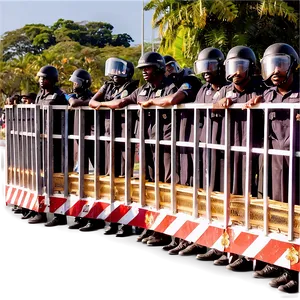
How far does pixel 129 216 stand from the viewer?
26.1 ft

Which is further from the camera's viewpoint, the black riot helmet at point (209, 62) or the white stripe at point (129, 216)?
the white stripe at point (129, 216)

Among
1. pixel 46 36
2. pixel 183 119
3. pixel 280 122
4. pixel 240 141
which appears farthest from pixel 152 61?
pixel 46 36

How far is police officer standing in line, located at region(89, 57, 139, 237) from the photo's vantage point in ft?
27.2

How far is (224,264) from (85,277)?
1.46 metres

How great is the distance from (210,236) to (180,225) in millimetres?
550

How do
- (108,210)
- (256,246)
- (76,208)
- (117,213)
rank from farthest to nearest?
(76,208)
(108,210)
(117,213)
(256,246)

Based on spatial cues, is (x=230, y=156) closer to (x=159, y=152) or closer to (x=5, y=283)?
(x=159, y=152)

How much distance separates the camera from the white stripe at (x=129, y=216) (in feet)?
25.7

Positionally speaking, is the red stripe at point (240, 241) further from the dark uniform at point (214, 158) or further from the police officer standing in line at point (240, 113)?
the dark uniform at point (214, 158)

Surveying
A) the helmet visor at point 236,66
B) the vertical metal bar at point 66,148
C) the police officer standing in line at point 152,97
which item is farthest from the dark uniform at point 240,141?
the vertical metal bar at point 66,148

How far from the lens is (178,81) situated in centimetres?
819

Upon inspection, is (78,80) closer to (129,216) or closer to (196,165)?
(129,216)

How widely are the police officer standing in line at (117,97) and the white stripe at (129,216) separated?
0.92 feet

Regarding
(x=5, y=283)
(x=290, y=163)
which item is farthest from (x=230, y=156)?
(x=5, y=283)
